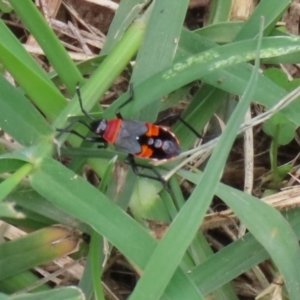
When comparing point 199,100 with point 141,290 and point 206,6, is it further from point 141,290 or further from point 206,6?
point 141,290

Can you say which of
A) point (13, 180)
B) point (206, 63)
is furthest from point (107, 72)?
point (13, 180)

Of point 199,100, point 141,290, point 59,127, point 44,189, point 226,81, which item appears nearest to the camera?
point 141,290

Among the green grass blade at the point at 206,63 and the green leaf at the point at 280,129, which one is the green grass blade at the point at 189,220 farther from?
the green leaf at the point at 280,129

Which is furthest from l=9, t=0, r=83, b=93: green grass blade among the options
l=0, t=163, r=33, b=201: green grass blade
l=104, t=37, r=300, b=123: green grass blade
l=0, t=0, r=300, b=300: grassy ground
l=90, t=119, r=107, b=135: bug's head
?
l=0, t=163, r=33, b=201: green grass blade

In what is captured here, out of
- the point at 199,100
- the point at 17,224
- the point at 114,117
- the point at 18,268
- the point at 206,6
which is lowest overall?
the point at 18,268

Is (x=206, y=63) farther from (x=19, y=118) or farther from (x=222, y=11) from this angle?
(x=19, y=118)

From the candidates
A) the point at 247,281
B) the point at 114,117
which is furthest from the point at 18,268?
the point at 247,281

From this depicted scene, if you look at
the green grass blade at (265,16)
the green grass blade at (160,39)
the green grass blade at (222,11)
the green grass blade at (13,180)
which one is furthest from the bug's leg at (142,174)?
the green grass blade at (222,11)
